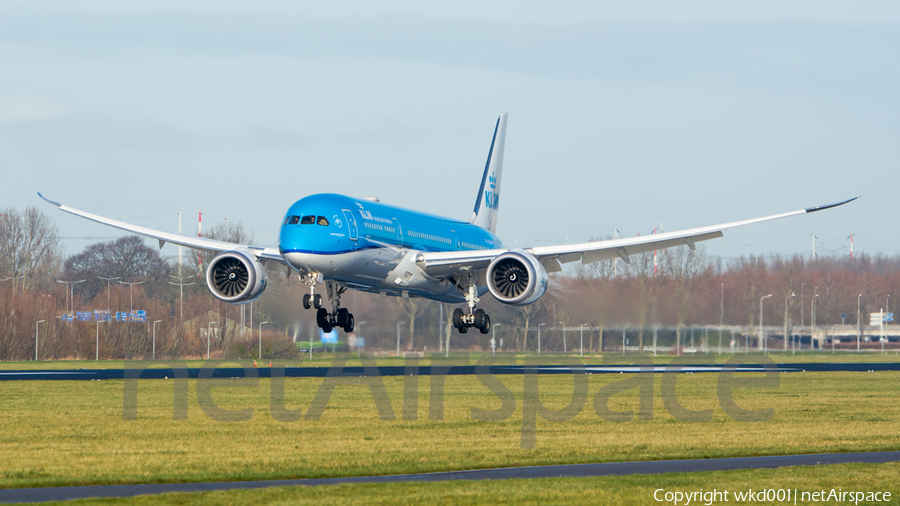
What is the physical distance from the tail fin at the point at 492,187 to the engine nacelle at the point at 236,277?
2205cm

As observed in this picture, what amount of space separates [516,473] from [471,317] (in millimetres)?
23439

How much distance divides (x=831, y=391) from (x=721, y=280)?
67.0 ft

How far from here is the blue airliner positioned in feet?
150

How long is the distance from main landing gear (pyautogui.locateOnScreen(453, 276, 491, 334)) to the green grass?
23.9m

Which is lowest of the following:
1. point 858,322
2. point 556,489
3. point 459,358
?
point 459,358

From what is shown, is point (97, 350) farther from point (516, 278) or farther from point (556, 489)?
point (556, 489)

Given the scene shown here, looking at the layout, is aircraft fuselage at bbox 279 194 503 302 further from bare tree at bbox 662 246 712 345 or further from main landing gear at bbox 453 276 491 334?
bare tree at bbox 662 246 712 345

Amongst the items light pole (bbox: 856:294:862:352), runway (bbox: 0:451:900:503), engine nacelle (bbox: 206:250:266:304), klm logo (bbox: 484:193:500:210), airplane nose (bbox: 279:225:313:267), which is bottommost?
runway (bbox: 0:451:900:503)

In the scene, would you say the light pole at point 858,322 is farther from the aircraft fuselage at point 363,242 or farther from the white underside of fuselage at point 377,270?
the aircraft fuselage at point 363,242

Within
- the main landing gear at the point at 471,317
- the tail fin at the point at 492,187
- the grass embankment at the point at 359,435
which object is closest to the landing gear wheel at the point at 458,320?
the main landing gear at the point at 471,317

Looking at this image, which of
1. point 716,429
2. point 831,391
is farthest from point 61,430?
point 831,391

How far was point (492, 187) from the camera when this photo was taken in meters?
73.8

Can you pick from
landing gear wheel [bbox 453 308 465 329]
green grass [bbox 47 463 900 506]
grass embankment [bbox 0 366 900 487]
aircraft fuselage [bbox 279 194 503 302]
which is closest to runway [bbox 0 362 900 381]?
grass embankment [bbox 0 366 900 487]

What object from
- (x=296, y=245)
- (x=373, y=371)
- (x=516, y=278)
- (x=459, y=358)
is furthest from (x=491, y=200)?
(x=459, y=358)
